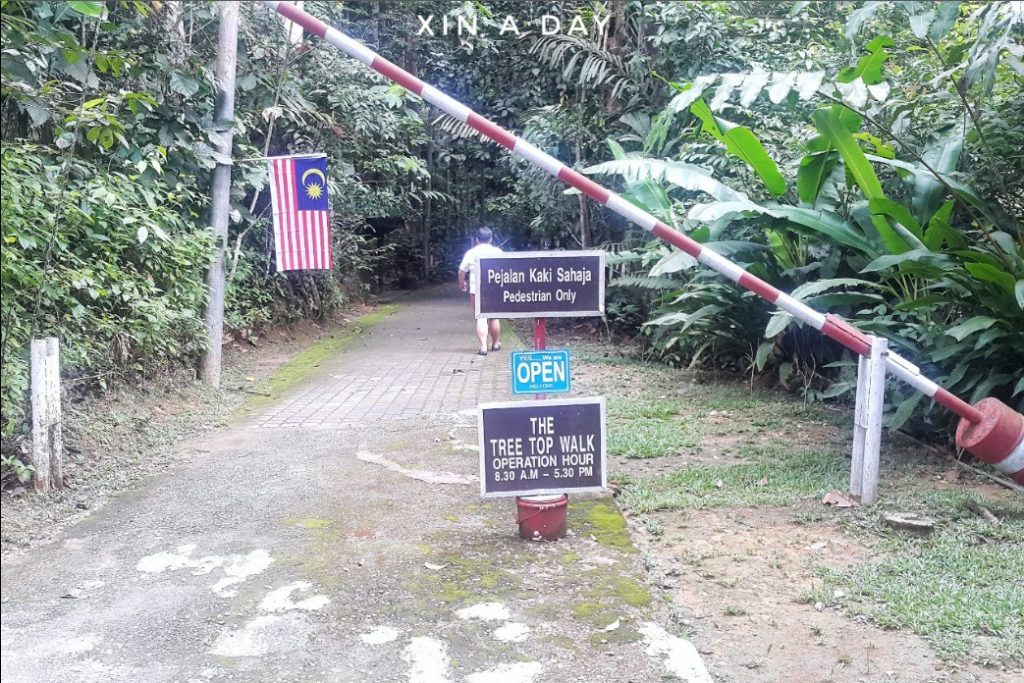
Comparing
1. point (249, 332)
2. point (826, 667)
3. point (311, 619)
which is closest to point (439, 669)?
point (311, 619)

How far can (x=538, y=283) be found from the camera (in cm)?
428

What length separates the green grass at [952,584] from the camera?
3297 mm

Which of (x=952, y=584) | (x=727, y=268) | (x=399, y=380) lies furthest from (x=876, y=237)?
(x=399, y=380)

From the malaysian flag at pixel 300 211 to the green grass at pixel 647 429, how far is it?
328 cm

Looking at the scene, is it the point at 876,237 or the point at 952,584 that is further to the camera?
the point at 876,237

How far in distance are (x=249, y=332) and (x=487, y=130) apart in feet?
27.4

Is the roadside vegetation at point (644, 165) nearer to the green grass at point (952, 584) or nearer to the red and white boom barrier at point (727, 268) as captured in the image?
the red and white boom barrier at point (727, 268)

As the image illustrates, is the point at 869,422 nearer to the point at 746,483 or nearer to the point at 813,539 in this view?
the point at 813,539

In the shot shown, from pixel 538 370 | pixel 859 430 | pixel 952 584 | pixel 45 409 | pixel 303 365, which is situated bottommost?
pixel 303 365

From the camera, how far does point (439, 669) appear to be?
3178 millimetres

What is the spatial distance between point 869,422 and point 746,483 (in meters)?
0.98

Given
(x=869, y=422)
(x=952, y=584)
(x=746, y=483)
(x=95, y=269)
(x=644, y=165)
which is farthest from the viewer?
(x=644, y=165)

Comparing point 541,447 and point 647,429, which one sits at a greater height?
point 541,447

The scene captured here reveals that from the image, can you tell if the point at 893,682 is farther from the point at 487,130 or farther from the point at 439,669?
the point at 487,130
